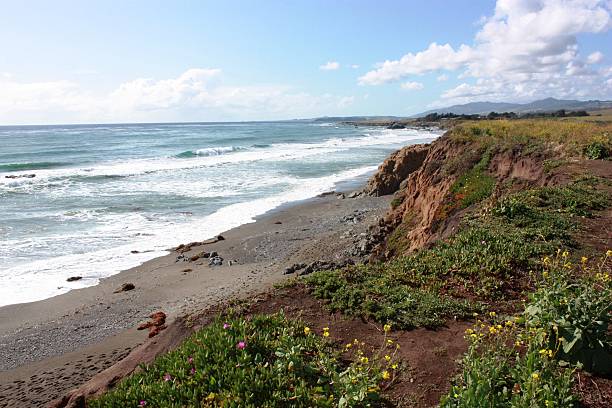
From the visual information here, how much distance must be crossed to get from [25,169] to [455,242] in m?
44.7

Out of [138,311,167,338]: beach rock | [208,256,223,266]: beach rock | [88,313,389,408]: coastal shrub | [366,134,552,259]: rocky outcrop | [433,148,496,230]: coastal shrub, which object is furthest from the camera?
[208,256,223,266]: beach rock

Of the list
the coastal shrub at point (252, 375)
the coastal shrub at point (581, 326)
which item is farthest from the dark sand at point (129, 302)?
the coastal shrub at point (581, 326)

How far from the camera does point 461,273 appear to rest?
697 centimetres

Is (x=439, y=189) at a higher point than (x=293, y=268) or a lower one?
higher

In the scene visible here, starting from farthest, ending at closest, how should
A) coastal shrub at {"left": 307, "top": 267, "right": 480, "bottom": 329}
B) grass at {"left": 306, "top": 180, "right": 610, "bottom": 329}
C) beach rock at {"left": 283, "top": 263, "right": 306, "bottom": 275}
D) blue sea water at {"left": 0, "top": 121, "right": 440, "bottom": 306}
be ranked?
blue sea water at {"left": 0, "top": 121, "right": 440, "bottom": 306}, beach rock at {"left": 283, "top": 263, "right": 306, "bottom": 275}, grass at {"left": 306, "top": 180, "right": 610, "bottom": 329}, coastal shrub at {"left": 307, "top": 267, "right": 480, "bottom": 329}

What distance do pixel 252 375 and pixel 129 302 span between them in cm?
859

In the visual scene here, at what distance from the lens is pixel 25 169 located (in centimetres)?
4150

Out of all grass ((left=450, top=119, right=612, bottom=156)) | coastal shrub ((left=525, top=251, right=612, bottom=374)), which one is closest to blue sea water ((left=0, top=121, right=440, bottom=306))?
grass ((left=450, top=119, right=612, bottom=156))

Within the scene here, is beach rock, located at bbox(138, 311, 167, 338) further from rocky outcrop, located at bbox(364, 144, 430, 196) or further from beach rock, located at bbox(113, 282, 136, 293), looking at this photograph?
rocky outcrop, located at bbox(364, 144, 430, 196)

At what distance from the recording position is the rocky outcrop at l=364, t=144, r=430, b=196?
25406 millimetres

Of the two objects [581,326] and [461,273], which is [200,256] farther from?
[581,326]

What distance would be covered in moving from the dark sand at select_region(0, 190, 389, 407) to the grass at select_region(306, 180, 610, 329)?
2077 millimetres

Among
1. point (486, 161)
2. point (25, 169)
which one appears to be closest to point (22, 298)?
point (486, 161)

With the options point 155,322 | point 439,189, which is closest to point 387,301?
point 155,322
